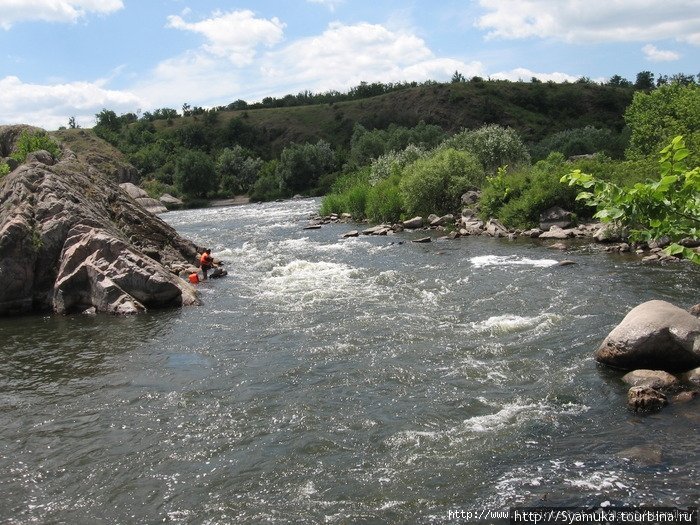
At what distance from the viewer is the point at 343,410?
539 inches

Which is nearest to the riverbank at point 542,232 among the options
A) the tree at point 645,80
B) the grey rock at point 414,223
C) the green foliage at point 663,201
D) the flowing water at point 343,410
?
the grey rock at point 414,223

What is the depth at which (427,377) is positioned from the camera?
15.2 m

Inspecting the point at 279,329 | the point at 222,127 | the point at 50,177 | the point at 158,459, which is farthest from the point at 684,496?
the point at 222,127

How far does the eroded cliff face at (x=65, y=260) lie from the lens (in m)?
25.2

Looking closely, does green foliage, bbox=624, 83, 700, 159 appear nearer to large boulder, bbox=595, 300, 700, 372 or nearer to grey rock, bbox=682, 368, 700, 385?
large boulder, bbox=595, 300, 700, 372

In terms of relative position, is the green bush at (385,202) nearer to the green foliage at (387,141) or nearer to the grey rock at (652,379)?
the grey rock at (652,379)

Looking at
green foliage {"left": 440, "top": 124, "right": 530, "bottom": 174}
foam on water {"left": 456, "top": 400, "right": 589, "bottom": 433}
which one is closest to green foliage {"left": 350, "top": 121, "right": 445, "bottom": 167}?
green foliage {"left": 440, "top": 124, "right": 530, "bottom": 174}

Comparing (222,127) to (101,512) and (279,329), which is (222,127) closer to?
(279,329)

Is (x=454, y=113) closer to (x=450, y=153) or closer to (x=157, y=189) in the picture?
(x=157, y=189)

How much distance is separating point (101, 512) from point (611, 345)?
41.4 feet

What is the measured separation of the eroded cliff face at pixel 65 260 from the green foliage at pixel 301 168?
243 ft

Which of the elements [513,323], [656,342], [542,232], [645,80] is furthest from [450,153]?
[645,80]

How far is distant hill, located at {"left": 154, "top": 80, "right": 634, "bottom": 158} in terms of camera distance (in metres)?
142

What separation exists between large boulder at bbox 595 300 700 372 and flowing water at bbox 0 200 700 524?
2.87 feet
